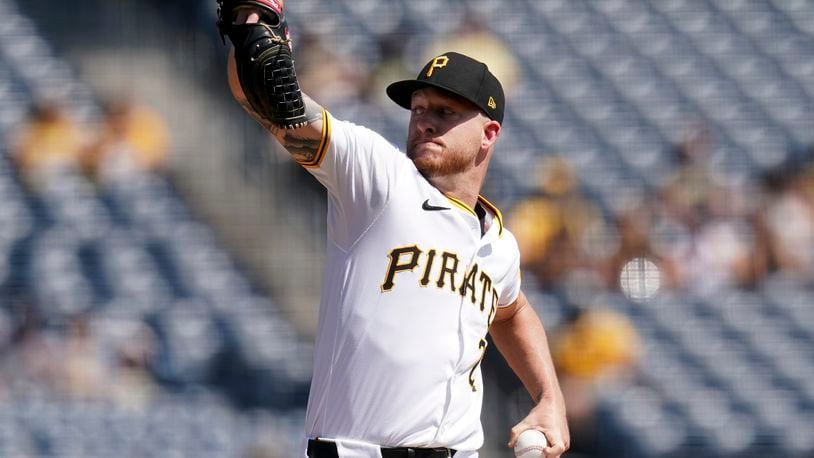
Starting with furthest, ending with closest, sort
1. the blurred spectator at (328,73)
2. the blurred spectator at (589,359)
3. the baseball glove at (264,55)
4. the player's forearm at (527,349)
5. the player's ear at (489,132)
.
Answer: the blurred spectator at (328,73)
the blurred spectator at (589,359)
the player's forearm at (527,349)
the player's ear at (489,132)
the baseball glove at (264,55)

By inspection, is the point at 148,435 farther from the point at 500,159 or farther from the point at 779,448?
the point at 779,448

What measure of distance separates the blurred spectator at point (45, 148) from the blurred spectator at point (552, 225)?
2.45 meters

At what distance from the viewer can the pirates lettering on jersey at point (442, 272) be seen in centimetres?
243

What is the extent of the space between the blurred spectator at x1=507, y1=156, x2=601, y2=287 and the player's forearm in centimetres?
270

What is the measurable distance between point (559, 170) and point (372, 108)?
43.6 inches

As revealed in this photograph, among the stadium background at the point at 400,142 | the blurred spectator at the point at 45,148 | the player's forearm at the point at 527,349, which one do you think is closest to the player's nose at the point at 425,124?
the player's forearm at the point at 527,349

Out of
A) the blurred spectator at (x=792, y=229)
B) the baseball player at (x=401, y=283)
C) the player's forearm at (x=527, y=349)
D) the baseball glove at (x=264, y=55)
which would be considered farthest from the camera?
the blurred spectator at (x=792, y=229)

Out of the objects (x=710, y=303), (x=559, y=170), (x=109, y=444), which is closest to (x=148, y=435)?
(x=109, y=444)

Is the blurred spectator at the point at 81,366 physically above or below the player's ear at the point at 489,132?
below

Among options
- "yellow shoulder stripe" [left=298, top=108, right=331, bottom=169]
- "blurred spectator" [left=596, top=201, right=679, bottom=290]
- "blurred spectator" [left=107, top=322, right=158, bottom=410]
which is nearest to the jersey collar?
"yellow shoulder stripe" [left=298, top=108, right=331, bottom=169]

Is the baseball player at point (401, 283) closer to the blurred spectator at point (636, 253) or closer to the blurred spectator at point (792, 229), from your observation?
the blurred spectator at point (636, 253)

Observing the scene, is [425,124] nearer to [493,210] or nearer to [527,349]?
[493,210]

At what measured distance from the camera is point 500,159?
19.3 feet

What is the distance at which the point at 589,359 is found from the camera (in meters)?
5.50
